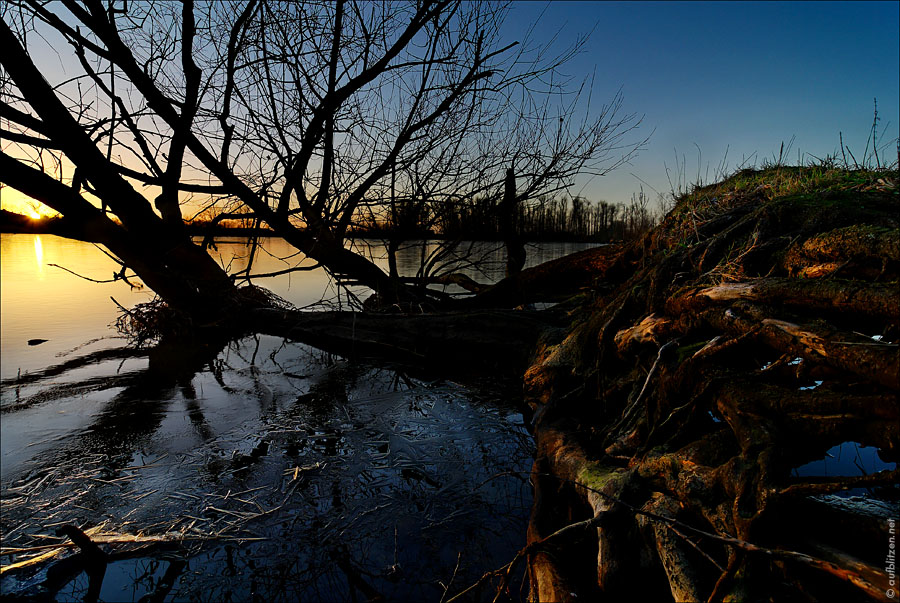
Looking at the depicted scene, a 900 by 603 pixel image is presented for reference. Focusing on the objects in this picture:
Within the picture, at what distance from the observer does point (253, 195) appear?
234 inches

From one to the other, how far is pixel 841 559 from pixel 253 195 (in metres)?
6.16

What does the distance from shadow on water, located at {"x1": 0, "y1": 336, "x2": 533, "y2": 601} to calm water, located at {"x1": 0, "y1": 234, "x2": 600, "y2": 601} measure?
0.01 meters

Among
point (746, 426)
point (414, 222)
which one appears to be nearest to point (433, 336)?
point (414, 222)

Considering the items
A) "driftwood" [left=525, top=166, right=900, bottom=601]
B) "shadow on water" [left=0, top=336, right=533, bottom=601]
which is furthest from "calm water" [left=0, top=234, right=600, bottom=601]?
"driftwood" [left=525, top=166, right=900, bottom=601]

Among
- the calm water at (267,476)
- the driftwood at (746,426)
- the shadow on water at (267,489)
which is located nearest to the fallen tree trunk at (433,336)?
the calm water at (267,476)

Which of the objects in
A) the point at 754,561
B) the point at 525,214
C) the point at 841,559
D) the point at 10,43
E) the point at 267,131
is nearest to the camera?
the point at 841,559

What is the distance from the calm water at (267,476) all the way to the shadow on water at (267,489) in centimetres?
1

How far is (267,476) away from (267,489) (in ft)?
0.63

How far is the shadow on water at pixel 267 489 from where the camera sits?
92.8 inches

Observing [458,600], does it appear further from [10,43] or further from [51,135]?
[10,43]

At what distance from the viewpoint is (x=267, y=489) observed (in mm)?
3166

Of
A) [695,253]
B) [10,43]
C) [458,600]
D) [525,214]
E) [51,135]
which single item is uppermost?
[10,43]

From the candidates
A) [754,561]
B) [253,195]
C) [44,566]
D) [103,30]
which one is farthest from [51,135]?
[754,561]

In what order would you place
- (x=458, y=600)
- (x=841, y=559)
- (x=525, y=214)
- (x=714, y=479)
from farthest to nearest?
(x=525, y=214) → (x=458, y=600) → (x=714, y=479) → (x=841, y=559)
